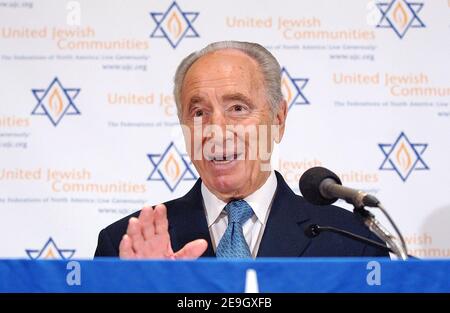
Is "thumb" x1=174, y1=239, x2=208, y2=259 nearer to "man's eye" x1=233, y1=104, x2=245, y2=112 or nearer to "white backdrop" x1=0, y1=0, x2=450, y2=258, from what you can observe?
"man's eye" x1=233, y1=104, x2=245, y2=112

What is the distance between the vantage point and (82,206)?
3.36 m

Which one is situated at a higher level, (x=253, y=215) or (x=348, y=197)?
(x=253, y=215)

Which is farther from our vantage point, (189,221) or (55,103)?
(55,103)

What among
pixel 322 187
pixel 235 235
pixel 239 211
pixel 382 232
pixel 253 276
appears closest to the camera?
pixel 253 276

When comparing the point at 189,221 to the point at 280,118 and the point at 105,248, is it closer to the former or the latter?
the point at 105,248

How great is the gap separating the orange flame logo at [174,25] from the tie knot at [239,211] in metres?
1.19

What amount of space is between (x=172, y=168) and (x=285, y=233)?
1.04 metres

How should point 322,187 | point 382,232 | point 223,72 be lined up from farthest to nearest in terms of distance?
1. point 223,72
2. point 322,187
3. point 382,232

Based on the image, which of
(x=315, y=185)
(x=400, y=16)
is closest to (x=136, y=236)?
(x=315, y=185)

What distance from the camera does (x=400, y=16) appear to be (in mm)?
3418

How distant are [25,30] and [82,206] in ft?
3.11

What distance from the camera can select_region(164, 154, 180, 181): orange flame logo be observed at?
11.0ft

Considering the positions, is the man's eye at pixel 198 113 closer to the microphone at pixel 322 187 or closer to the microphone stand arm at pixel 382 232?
the microphone at pixel 322 187
